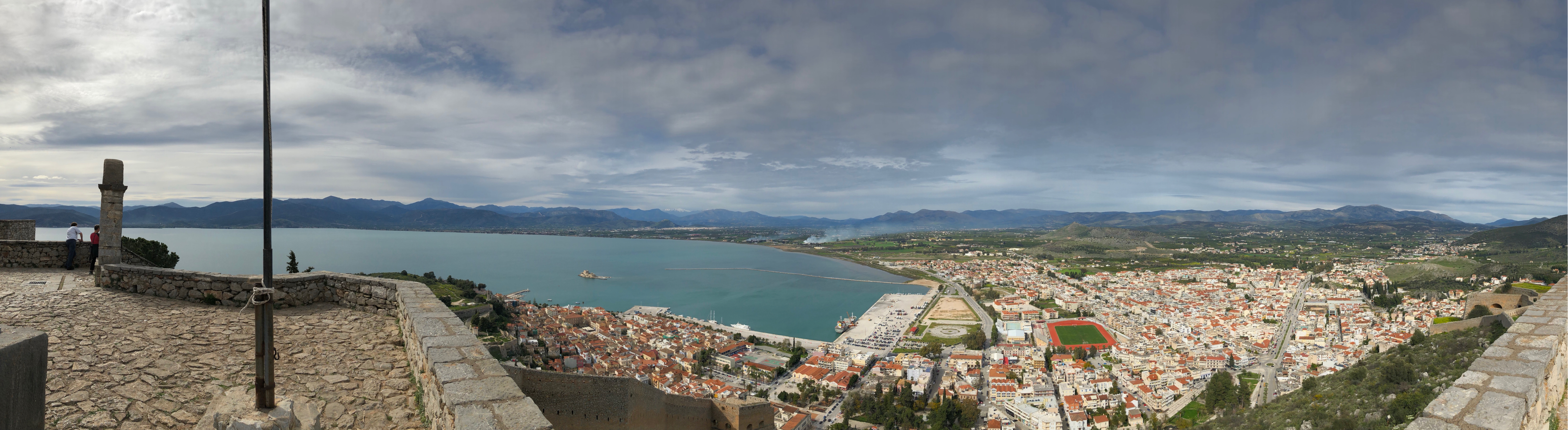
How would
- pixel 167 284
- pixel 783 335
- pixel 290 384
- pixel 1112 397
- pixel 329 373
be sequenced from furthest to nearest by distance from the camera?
pixel 783 335, pixel 1112 397, pixel 167 284, pixel 329 373, pixel 290 384

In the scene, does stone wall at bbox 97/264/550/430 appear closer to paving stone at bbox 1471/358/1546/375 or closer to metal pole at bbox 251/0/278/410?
metal pole at bbox 251/0/278/410

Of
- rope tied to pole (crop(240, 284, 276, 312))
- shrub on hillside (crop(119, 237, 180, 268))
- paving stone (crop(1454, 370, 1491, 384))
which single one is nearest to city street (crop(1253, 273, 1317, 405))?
paving stone (crop(1454, 370, 1491, 384))

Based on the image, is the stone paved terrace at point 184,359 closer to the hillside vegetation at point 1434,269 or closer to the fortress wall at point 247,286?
the fortress wall at point 247,286

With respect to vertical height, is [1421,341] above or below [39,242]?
below

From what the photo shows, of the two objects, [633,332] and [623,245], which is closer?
[633,332]

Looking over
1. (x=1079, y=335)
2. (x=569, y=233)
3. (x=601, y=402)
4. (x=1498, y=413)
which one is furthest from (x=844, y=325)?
(x=569, y=233)

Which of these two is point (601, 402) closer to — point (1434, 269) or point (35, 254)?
point (35, 254)

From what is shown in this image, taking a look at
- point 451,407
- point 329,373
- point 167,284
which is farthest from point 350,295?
point 451,407

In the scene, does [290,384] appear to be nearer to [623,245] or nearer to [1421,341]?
[1421,341]
